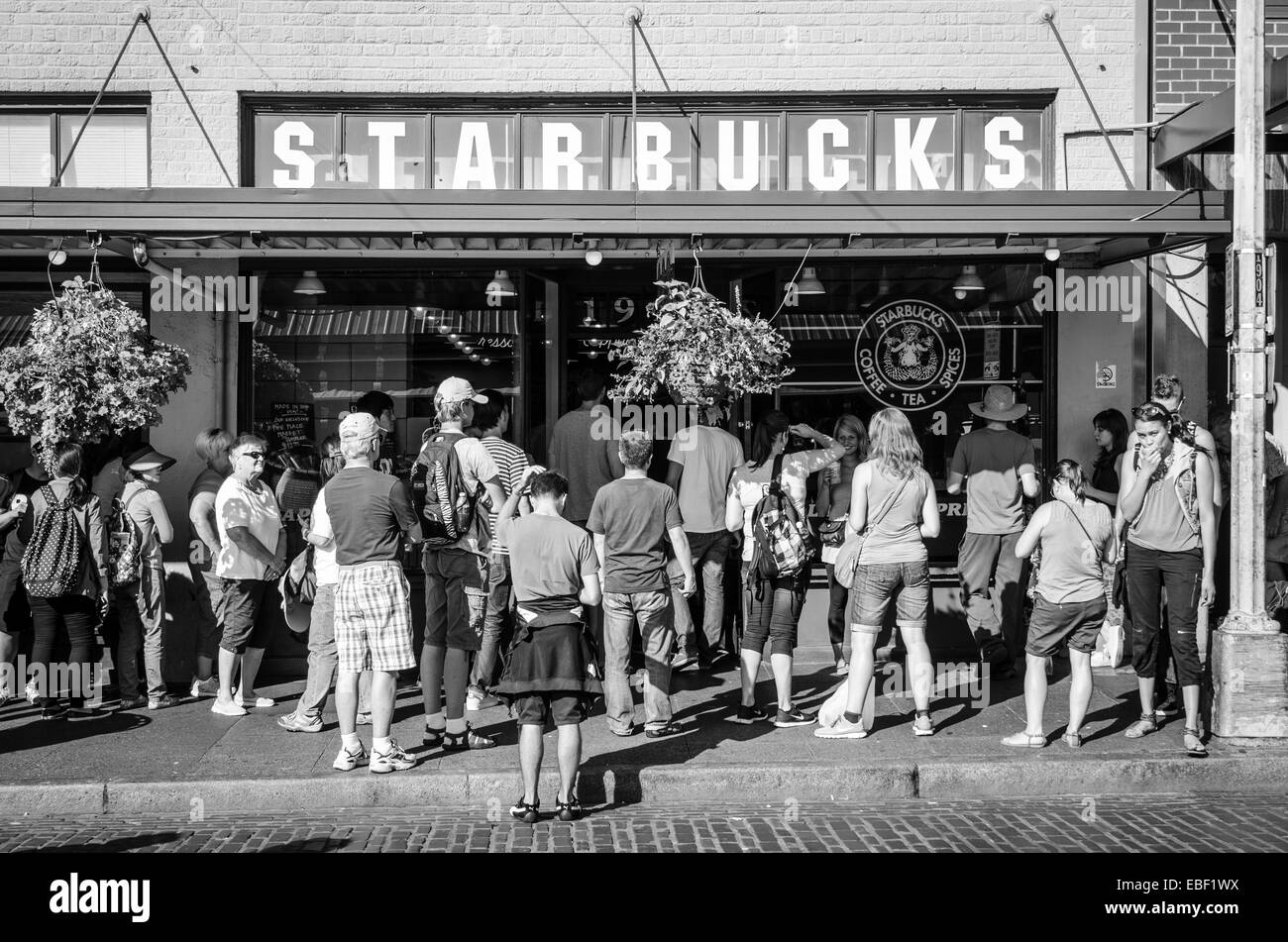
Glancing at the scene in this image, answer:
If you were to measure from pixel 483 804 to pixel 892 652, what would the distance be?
170 inches

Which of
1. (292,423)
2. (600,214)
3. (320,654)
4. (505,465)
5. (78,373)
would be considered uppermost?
(600,214)

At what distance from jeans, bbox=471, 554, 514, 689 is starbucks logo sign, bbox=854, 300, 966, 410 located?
4.12 m

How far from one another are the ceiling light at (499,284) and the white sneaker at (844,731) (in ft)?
15.4

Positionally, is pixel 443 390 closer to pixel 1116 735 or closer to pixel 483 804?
pixel 483 804

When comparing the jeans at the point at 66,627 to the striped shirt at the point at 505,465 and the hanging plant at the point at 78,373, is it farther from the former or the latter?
the striped shirt at the point at 505,465

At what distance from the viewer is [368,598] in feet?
21.4

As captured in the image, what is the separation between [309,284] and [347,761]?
183 inches

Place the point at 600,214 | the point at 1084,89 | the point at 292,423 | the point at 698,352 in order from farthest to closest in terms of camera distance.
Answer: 1. the point at 292,423
2. the point at 1084,89
3. the point at 698,352
4. the point at 600,214

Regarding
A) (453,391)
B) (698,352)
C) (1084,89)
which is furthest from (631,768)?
(1084,89)

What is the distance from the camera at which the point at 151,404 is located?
780 centimetres

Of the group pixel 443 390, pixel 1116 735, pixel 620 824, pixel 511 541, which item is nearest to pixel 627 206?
pixel 443 390

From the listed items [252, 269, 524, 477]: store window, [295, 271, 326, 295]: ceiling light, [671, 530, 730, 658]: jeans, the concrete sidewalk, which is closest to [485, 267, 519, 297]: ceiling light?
[252, 269, 524, 477]: store window

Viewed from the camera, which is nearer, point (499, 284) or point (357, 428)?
point (357, 428)

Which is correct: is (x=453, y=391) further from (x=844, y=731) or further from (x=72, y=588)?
(x=844, y=731)
